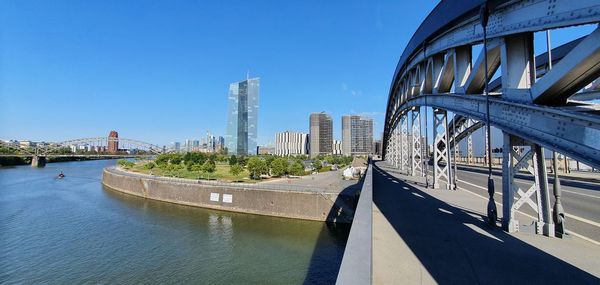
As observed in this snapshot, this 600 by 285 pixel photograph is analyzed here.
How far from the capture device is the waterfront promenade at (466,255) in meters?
4.50

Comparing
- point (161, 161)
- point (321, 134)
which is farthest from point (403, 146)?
point (321, 134)

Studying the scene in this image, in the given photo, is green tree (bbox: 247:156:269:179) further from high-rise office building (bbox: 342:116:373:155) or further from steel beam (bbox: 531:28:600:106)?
high-rise office building (bbox: 342:116:373:155)

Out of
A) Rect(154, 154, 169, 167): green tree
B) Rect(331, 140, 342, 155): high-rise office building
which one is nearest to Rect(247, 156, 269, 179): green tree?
Rect(154, 154, 169, 167): green tree

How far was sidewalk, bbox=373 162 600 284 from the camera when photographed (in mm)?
4559

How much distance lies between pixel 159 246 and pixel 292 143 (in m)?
177

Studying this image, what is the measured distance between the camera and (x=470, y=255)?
18.0ft

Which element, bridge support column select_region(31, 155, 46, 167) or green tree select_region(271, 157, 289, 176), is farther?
bridge support column select_region(31, 155, 46, 167)

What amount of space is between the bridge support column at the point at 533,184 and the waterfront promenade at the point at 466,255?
13.2 inches

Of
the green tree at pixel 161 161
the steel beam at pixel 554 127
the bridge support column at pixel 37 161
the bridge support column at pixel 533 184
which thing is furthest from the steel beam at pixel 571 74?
the bridge support column at pixel 37 161

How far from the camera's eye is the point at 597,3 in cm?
407

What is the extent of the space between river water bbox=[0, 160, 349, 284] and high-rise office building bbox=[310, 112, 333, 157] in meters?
139

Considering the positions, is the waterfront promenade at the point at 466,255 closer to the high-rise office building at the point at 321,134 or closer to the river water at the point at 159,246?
the river water at the point at 159,246

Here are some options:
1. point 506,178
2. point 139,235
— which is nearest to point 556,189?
point 506,178

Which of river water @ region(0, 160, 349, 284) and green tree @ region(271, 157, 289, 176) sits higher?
green tree @ region(271, 157, 289, 176)
